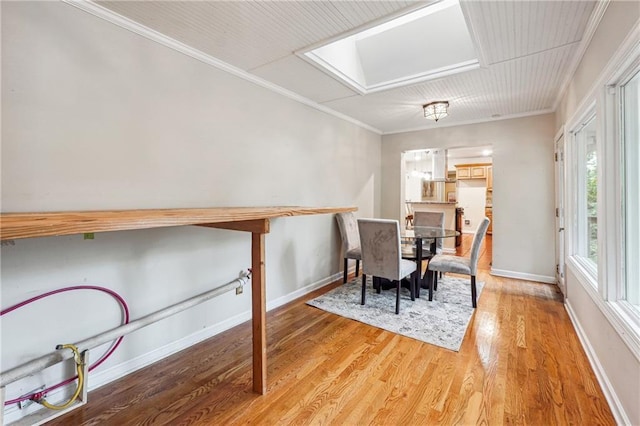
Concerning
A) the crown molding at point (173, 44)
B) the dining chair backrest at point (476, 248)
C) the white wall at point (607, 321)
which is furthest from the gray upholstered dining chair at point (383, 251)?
the crown molding at point (173, 44)

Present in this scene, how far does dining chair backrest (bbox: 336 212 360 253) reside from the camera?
13.0 feet

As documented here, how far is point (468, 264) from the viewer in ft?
10.4

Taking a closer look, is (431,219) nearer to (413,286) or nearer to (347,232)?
(347,232)

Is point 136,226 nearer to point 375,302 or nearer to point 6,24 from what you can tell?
point 6,24

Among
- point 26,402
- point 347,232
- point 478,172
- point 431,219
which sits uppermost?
point 478,172

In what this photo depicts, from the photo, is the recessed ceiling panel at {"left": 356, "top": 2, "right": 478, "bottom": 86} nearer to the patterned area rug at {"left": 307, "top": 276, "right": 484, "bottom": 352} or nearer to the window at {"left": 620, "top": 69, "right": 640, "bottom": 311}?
the window at {"left": 620, "top": 69, "right": 640, "bottom": 311}

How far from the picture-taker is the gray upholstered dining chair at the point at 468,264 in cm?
309

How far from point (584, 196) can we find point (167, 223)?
12.0ft

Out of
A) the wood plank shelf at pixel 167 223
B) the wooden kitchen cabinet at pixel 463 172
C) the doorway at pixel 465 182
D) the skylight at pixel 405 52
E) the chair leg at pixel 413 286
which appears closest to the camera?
the wood plank shelf at pixel 167 223

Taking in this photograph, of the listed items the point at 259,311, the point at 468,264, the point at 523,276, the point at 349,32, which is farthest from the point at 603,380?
the point at 349,32

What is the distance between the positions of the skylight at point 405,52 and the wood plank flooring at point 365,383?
2442mm

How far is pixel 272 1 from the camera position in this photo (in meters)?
1.80

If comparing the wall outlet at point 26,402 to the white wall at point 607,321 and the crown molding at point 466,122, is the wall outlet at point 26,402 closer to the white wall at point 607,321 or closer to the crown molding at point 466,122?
the white wall at point 607,321

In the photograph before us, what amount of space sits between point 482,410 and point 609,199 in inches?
58.9
